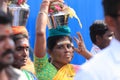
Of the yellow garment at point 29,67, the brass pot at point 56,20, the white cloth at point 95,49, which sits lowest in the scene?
the white cloth at point 95,49

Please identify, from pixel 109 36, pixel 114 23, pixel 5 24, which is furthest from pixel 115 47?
pixel 109 36

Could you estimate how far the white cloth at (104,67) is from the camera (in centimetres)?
178

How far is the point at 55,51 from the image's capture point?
137 inches

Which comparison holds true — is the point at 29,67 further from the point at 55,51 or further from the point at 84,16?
the point at 84,16

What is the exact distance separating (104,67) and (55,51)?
1.71 metres

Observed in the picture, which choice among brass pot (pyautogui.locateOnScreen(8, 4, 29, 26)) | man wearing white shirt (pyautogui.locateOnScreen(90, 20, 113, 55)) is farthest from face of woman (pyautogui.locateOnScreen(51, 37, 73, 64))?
man wearing white shirt (pyautogui.locateOnScreen(90, 20, 113, 55))

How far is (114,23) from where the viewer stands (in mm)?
1887

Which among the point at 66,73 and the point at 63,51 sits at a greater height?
the point at 63,51

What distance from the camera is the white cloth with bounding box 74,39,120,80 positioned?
1.78 meters

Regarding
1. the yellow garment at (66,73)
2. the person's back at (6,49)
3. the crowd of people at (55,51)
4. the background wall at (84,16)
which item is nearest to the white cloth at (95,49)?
the crowd of people at (55,51)

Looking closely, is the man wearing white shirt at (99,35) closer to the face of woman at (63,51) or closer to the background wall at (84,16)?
the background wall at (84,16)

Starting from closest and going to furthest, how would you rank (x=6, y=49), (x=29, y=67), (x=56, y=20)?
1. (x=6, y=49)
2. (x=29, y=67)
3. (x=56, y=20)

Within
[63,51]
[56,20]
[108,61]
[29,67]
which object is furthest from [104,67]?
[56,20]

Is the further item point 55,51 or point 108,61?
point 55,51
